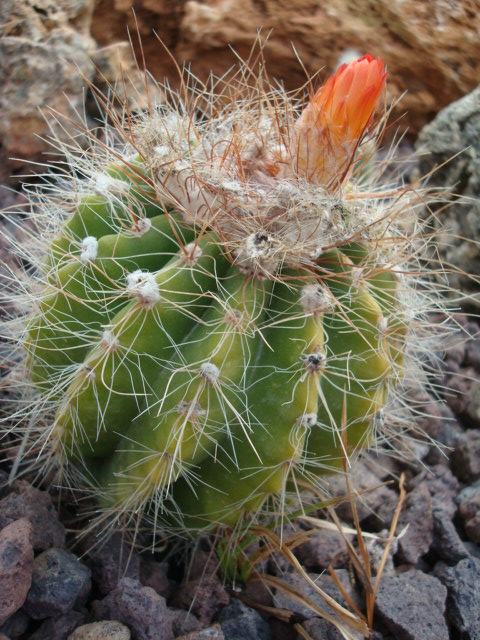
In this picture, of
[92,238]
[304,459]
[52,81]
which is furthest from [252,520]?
[52,81]

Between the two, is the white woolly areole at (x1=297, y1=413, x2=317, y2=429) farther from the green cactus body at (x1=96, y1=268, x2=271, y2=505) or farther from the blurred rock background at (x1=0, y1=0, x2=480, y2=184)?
the blurred rock background at (x1=0, y1=0, x2=480, y2=184)

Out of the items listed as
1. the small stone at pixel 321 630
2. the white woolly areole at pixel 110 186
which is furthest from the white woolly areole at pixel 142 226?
the small stone at pixel 321 630

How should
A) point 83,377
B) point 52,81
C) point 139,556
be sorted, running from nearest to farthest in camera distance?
point 83,377 < point 139,556 < point 52,81

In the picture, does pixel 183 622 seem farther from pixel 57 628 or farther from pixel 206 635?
pixel 57 628

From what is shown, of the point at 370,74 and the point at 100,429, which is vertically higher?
the point at 370,74

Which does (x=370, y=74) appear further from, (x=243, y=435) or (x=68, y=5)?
(x=68, y=5)

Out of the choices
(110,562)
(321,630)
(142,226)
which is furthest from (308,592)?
(142,226)

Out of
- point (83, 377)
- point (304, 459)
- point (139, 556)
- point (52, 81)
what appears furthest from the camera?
point (52, 81)
